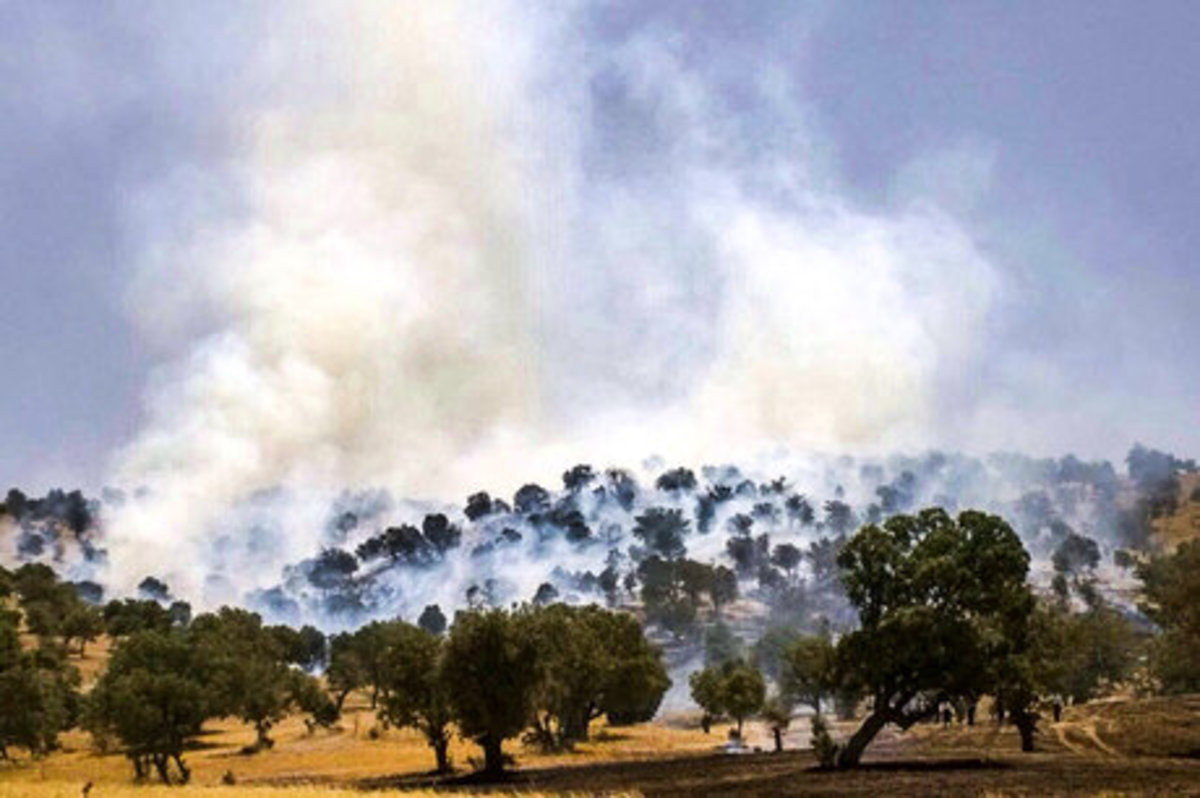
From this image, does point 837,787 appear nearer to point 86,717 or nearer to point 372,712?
point 86,717

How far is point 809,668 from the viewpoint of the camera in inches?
5748

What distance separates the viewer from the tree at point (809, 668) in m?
82.4

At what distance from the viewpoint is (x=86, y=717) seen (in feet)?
355

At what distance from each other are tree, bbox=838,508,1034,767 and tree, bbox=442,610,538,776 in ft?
80.4

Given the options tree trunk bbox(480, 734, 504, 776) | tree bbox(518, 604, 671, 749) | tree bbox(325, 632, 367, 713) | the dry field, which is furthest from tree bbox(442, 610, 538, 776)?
tree bbox(325, 632, 367, 713)

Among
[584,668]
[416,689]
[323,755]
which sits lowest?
[323,755]

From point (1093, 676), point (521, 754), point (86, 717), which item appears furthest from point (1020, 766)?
point (1093, 676)

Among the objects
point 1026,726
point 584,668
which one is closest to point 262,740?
point 584,668

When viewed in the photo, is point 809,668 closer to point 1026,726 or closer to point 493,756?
point 1026,726

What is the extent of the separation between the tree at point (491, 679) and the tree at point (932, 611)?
24.5m

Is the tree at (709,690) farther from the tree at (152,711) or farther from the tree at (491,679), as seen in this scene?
the tree at (152,711)

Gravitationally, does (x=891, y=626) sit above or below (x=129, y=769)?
above

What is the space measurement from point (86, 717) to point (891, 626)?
7718 cm

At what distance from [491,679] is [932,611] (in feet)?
110
